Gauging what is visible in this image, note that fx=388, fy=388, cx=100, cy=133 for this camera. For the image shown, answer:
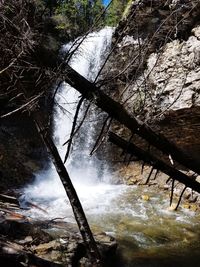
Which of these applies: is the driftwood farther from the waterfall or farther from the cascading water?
the waterfall

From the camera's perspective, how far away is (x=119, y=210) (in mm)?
10547

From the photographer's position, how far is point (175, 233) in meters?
8.84

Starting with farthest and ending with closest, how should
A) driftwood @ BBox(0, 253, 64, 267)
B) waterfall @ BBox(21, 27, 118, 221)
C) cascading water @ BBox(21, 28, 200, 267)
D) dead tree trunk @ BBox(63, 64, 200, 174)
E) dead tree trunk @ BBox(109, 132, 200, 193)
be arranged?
waterfall @ BBox(21, 27, 118, 221) < cascading water @ BBox(21, 28, 200, 267) < driftwood @ BBox(0, 253, 64, 267) < dead tree trunk @ BBox(63, 64, 200, 174) < dead tree trunk @ BBox(109, 132, 200, 193)

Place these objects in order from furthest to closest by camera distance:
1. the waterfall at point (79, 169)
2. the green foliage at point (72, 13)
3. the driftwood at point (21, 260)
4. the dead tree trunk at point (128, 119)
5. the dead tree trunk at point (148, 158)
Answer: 1. the green foliage at point (72, 13)
2. the waterfall at point (79, 169)
3. the driftwood at point (21, 260)
4. the dead tree trunk at point (128, 119)
5. the dead tree trunk at point (148, 158)

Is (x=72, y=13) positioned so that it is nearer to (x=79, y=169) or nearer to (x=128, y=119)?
(x=79, y=169)

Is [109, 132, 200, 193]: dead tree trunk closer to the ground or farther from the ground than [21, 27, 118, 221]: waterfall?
closer to the ground

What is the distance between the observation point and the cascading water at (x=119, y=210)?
303 inches

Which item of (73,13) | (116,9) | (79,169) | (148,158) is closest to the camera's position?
(148,158)

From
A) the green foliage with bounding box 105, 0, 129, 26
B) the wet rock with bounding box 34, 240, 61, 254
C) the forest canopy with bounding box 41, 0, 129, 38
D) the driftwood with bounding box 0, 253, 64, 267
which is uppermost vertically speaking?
the forest canopy with bounding box 41, 0, 129, 38

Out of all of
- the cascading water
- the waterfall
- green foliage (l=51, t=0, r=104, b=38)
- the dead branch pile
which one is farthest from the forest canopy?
the dead branch pile

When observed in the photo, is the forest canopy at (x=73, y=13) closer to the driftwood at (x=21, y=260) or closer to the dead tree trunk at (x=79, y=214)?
the dead tree trunk at (x=79, y=214)

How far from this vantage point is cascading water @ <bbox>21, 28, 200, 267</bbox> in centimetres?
769

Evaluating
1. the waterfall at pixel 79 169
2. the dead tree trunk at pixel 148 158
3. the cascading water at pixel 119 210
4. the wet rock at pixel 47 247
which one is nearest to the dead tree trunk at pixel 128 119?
the dead tree trunk at pixel 148 158

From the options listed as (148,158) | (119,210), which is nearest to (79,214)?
(148,158)
